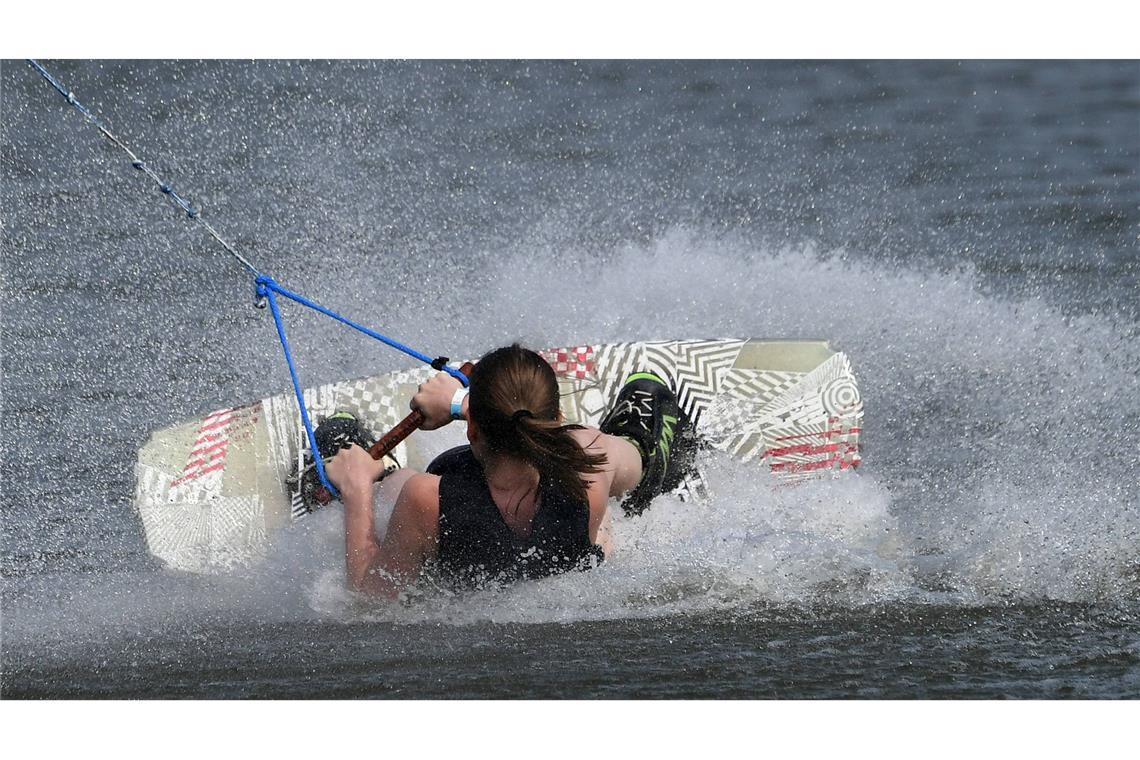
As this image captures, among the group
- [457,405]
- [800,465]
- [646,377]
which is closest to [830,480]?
[800,465]

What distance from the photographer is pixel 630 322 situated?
668 centimetres

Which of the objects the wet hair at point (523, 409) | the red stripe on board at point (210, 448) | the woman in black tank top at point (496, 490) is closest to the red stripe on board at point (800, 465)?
the woman in black tank top at point (496, 490)

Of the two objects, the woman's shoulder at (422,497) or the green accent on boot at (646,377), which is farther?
the green accent on boot at (646,377)

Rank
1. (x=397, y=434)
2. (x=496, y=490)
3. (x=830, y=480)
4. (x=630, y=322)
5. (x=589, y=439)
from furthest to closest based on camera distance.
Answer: (x=630, y=322) → (x=830, y=480) → (x=397, y=434) → (x=589, y=439) → (x=496, y=490)

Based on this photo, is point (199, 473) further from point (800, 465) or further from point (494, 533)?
point (800, 465)

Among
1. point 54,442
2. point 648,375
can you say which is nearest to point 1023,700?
point 648,375

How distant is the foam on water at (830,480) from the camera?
4238 mm

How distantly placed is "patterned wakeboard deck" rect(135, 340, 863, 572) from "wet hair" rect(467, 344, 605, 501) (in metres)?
1.39

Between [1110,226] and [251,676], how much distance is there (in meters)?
6.43

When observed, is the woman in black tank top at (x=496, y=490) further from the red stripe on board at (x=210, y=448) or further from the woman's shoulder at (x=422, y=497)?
the red stripe on board at (x=210, y=448)

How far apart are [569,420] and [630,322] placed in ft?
6.35

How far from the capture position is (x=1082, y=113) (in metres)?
9.39

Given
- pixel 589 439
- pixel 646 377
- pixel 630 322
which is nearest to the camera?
pixel 589 439

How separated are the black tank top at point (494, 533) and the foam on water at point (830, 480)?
201 millimetres
